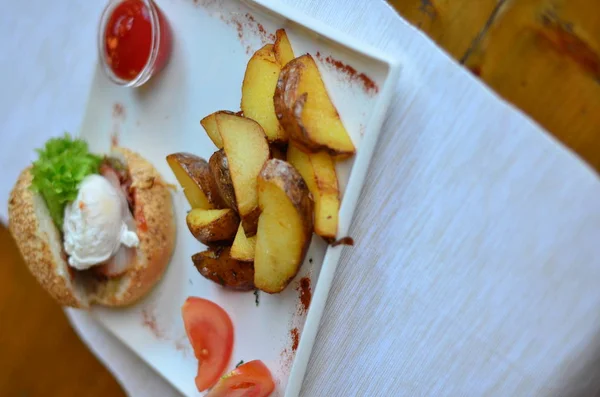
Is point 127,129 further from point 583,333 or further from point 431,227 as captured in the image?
point 583,333

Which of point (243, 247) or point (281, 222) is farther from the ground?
point (281, 222)

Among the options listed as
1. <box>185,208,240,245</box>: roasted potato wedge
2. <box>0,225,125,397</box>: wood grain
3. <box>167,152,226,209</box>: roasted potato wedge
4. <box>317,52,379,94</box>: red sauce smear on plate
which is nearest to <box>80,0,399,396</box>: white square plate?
<box>317,52,379,94</box>: red sauce smear on plate

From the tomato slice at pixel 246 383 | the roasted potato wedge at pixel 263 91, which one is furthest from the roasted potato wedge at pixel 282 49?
the tomato slice at pixel 246 383

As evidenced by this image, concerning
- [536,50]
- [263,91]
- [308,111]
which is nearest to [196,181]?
[263,91]

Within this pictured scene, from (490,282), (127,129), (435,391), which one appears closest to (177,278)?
(127,129)

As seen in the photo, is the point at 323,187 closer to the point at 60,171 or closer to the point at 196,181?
the point at 196,181

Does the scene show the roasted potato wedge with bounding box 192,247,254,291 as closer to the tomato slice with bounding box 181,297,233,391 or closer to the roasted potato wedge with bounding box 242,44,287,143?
the tomato slice with bounding box 181,297,233,391

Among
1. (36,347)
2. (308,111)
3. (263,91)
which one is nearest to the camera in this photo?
(308,111)

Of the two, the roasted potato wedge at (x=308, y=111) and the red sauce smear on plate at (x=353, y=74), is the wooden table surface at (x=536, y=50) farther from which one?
the roasted potato wedge at (x=308, y=111)
